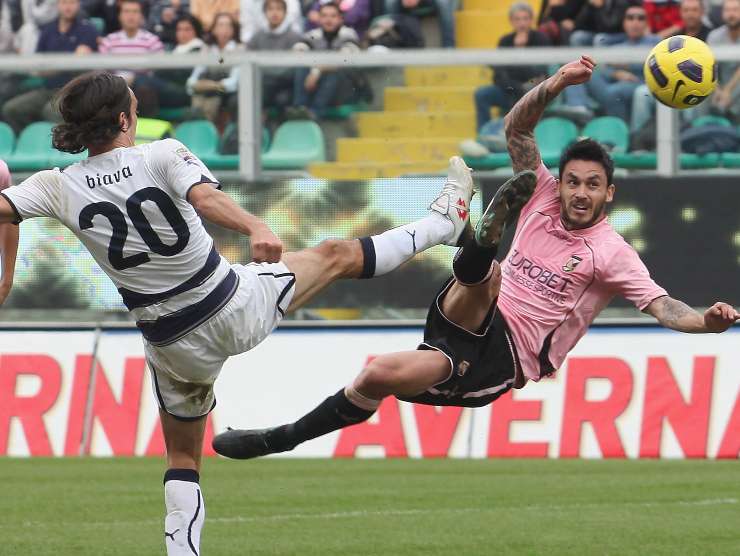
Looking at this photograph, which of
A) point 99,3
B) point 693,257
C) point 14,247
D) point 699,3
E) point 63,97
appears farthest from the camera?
point 99,3

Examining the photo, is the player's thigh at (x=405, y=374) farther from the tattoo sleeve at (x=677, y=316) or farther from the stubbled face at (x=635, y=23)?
the stubbled face at (x=635, y=23)

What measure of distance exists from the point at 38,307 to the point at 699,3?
22.5 feet

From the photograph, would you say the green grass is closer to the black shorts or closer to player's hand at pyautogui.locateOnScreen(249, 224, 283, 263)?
the black shorts

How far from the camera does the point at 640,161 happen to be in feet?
46.9

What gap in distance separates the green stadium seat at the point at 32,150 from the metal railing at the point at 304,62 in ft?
2.06

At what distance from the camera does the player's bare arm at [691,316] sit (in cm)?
779

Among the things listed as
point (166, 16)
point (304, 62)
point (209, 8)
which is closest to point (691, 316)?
point (304, 62)

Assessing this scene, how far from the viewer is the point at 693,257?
14281 mm

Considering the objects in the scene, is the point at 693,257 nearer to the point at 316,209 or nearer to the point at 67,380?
the point at 316,209

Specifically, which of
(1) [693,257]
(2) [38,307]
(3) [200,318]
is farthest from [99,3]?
(3) [200,318]

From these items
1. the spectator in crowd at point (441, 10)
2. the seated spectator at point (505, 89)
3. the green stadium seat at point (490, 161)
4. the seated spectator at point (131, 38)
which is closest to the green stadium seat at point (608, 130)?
the seated spectator at point (505, 89)

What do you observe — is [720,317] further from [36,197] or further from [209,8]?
[209,8]

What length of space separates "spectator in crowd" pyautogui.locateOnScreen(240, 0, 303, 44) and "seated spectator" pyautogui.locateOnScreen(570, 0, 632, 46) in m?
2.76

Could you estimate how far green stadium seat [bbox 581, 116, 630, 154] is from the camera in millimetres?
14102
